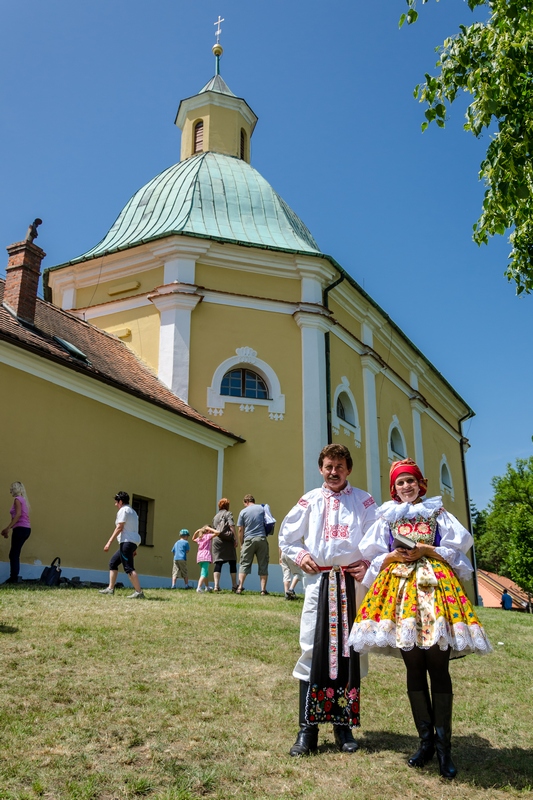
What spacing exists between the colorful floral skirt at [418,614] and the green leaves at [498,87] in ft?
15.6

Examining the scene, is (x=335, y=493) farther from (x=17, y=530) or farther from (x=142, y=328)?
(x=142, y=328)

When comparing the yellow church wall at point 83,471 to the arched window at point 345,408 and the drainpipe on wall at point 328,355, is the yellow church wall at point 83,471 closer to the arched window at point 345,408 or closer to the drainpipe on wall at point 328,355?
the drainpipe on wall at point 328,355

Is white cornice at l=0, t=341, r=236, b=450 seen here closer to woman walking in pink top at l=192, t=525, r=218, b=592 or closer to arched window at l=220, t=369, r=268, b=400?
arched window at l=220, t=369, r=268, b=400

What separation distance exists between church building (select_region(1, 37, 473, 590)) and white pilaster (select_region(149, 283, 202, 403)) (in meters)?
0.03

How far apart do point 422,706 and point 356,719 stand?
22.8 inches

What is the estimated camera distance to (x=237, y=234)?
21.1 metres

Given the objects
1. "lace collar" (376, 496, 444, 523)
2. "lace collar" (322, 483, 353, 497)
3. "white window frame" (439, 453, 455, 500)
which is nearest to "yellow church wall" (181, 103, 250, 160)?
"white window frame" (439, 453, 455, 500)

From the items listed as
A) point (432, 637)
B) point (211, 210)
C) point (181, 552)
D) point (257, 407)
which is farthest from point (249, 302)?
point (432, 637)

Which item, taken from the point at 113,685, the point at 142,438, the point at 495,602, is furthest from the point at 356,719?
the point at 495,602

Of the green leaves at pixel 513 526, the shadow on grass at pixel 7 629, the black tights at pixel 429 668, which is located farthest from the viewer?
the green leaves at pixel 513 526

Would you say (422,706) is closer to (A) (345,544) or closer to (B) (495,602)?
(A) (345,544)

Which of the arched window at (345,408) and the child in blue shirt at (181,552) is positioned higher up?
the arched window at (345,408)

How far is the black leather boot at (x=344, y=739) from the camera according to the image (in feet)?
15.7

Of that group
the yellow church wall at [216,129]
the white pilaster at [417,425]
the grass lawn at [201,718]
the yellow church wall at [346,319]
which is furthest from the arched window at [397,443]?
the grass lawn at [201,718]
